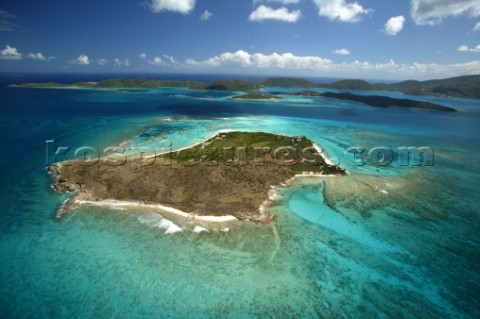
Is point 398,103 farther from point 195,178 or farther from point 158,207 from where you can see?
point 158,207

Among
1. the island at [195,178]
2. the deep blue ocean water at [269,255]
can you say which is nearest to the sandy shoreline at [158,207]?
the island at [195,178]

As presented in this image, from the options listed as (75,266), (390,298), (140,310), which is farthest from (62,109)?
(390,298)

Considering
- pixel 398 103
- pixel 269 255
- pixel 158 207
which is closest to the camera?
pixel 269 255

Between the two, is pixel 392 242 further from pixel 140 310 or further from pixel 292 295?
pixel 140 310

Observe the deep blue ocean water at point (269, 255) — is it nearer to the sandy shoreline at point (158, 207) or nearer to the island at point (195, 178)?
the sandy shoreline at point (158, 207)

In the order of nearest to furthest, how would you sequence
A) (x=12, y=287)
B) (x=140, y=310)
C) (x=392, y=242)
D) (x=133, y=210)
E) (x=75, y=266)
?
(x=140, y=310)
(x=12, y=287)
(x=75, y=266)
(x=392, y=242)
(x=133, y=210)

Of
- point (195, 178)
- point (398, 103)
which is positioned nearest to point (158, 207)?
point (195, 178)

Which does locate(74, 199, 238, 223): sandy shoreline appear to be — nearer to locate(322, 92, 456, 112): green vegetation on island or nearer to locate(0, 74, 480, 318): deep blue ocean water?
locate(0, 74, 480, 318): deep blue ocean water

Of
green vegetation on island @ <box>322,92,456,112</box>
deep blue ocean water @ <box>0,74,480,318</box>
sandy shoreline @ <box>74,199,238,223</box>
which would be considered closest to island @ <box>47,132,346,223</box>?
sandy shoreline @ <box>74,199,238,223</box>
